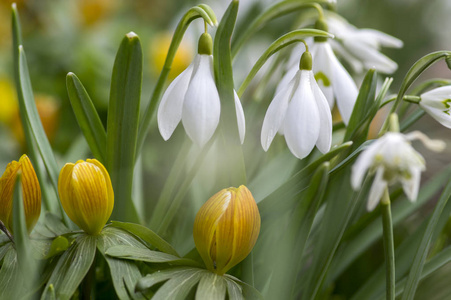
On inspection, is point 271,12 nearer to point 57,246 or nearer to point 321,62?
point 321,62

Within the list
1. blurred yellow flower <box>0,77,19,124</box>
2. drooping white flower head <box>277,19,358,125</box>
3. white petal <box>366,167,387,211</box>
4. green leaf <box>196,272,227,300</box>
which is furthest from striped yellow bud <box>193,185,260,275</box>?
blurred yellow flower <box>0,77,19,124</box>

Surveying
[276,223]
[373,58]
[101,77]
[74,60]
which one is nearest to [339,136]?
[373,58]

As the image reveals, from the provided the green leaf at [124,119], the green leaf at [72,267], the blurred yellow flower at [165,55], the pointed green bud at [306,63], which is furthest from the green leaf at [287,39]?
the blurred yellow flower at [165,55]

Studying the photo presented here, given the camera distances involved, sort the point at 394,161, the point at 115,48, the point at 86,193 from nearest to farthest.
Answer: the point at 394,161
the point at 86,193
the point at 115,48

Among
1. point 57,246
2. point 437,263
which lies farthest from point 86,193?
point 437,263

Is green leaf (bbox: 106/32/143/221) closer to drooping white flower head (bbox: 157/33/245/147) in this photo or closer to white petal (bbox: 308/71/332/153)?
drooping white flower head (bbox: 157/33/245/147)

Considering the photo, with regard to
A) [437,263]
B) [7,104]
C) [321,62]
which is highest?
[321,62]

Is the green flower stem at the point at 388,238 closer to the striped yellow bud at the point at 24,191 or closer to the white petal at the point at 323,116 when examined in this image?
the white petal at the point at 323,116

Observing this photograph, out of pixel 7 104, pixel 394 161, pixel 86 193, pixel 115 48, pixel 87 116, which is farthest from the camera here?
pixel 115 48
